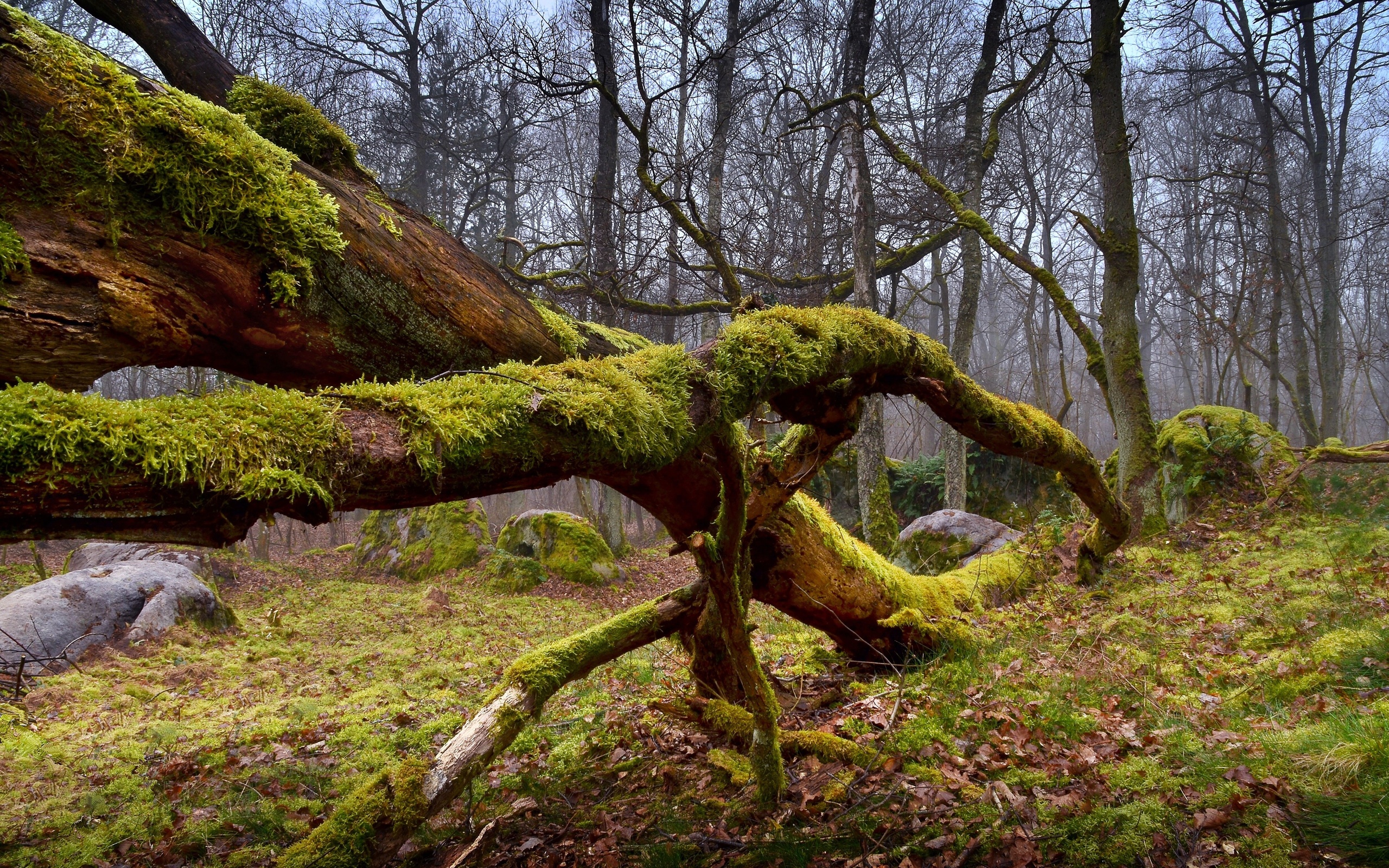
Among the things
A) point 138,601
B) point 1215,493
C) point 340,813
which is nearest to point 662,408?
point 340,813

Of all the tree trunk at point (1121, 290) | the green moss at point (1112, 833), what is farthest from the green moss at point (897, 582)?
the tree trunk at point (1121, 290)

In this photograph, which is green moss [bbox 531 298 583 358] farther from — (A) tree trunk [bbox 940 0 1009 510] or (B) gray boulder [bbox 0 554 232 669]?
(A) tree trunk [bbox 940 0 1009 510]

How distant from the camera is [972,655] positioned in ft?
16.2

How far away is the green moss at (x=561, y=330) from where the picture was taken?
476 cm

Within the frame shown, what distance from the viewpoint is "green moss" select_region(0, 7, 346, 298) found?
2740 millimetres

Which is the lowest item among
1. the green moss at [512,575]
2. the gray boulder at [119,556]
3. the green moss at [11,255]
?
the green moss at [512,575]

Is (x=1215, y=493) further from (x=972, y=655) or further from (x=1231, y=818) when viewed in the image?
(x=1231, y=818)

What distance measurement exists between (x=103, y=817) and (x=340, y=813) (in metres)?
2.14

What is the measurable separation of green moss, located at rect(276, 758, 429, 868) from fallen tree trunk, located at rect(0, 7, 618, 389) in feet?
6.75

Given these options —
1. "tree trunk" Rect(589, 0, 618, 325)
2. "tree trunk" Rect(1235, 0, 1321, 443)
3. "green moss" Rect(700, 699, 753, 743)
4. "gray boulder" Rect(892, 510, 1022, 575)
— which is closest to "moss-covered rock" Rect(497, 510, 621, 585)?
"tree trunk" Rect(589, 0, 618, 325)

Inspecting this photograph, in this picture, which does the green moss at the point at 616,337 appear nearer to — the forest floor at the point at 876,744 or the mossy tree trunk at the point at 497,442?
the mossy tree trunk at the point at 497,442

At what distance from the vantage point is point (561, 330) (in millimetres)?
4816

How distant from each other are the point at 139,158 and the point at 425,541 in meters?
11.0

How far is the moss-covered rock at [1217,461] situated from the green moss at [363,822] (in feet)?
30.6
